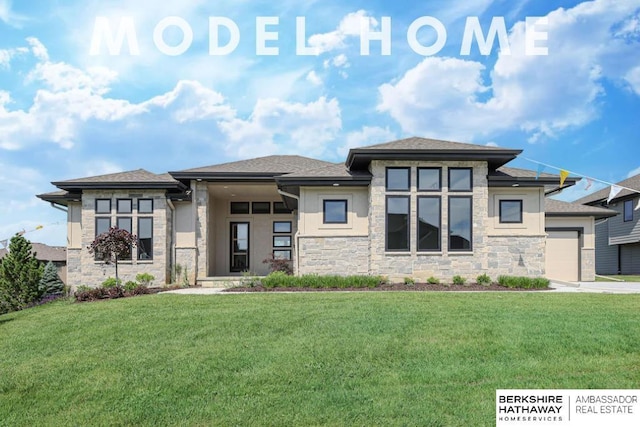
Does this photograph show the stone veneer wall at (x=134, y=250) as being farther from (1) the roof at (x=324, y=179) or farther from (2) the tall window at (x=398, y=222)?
(2) the tall window at (x=398, y=222)

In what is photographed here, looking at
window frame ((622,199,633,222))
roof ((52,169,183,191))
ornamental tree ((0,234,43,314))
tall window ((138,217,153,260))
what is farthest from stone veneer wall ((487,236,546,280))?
ornamental tree ((0,234,43,314))

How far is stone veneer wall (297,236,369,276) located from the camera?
51.5 feet

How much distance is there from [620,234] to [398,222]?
18.2 m

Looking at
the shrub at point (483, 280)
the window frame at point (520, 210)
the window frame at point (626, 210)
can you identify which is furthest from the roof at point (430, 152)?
the window frame at point (626, 210)

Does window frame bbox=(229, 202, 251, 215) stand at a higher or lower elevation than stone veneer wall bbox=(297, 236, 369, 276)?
higher

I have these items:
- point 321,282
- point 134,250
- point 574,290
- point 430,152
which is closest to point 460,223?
point 430,152

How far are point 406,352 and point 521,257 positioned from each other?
10.5 metres

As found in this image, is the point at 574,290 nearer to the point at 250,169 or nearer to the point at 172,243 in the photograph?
the point at 250,169

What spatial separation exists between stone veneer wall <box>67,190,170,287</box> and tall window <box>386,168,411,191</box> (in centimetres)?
778

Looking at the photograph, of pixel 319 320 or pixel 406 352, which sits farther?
pixel 319 320

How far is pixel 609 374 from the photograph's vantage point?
611 cm

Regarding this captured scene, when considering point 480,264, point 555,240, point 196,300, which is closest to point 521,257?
point 480,264

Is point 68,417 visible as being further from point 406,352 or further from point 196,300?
point 196,300

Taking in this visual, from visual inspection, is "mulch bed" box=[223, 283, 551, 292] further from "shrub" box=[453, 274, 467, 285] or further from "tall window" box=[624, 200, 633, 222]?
"tall window" box=[624, 200, 633, 222]
